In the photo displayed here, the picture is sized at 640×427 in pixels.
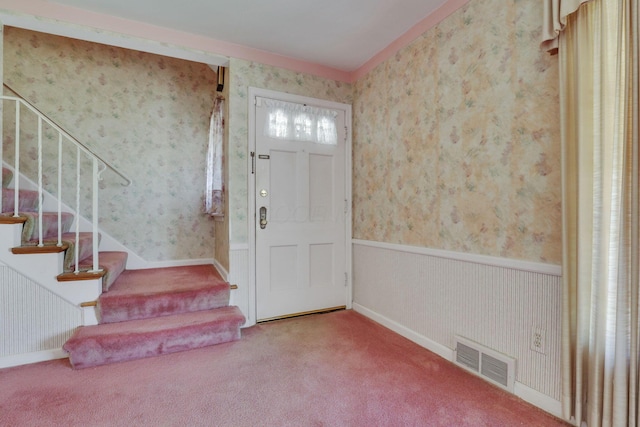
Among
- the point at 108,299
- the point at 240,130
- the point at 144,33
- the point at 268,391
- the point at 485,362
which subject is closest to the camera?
the point at 268,391

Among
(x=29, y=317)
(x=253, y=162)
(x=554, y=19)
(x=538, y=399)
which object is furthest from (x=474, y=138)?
(x=29, y=317)

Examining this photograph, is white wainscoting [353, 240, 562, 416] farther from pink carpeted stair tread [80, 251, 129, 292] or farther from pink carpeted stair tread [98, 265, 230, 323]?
pink carpeted stair tread [80, 251, 129, 292]

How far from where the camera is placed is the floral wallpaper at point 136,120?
2973 mm

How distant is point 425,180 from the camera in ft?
7.31

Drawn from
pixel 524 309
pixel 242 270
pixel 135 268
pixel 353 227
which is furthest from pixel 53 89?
pixel 524 309

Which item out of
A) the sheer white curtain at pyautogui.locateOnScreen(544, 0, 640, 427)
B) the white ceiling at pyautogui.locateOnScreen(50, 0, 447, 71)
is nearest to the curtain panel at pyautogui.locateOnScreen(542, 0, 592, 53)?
the sheer white curtain at pyautogui.locateOnScreen(544, 0, 640, 427)

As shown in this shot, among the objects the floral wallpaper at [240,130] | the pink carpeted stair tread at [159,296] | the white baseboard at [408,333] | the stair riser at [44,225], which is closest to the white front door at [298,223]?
the floral wallpaper at [240,130]

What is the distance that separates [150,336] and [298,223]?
1.49 m

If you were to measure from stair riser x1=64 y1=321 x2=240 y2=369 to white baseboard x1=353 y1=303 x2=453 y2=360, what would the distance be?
1223 millimetres

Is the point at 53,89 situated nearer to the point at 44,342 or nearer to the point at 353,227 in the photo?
the point at 44,342

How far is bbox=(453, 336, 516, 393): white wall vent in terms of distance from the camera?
1.68 meters

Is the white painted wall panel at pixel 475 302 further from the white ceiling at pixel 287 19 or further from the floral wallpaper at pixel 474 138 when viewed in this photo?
the white ceiling at pixel 287 19

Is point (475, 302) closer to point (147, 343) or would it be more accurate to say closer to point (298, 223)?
point (298, 223)

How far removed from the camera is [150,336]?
2094 millimetres
